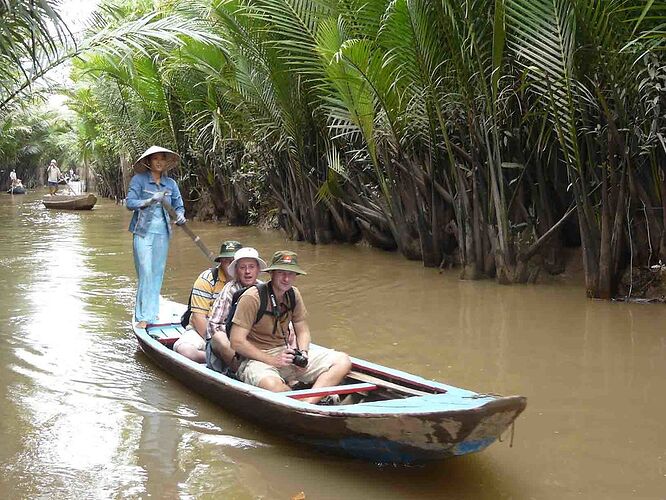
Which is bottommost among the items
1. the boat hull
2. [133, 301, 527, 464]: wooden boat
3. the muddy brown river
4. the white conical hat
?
the muddy brown river

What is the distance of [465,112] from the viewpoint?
→ 30.3ft

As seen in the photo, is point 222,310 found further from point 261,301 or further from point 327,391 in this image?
point 327,391

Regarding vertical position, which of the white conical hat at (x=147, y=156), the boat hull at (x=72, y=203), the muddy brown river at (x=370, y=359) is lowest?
the muddy brown river at (x=370, y=359)

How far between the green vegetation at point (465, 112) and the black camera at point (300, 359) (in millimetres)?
3784

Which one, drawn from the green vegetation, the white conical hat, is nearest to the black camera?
the white conical hat

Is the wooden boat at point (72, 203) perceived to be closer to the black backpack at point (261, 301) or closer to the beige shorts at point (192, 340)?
the beige shorts at point (192, 340)

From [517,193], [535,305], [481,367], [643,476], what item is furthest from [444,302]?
[643,476]

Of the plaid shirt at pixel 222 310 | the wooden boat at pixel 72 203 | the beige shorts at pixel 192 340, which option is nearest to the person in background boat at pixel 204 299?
the beige shorts at pixel 192 340

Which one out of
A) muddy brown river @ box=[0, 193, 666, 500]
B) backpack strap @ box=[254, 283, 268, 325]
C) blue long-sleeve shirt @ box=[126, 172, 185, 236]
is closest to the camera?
muddy brown river @ box=[0, 193, 666, 500]

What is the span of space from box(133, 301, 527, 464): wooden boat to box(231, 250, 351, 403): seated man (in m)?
0.14

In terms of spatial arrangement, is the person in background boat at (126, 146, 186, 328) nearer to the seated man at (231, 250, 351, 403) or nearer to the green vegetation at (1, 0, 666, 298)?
the green vegetation at (1, 0, 666, 298)

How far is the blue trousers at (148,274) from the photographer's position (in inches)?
253

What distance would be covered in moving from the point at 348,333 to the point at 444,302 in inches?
69.8

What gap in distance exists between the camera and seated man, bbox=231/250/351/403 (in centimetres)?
449
